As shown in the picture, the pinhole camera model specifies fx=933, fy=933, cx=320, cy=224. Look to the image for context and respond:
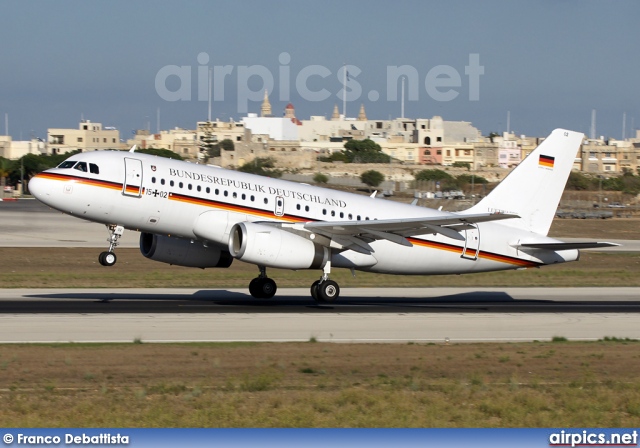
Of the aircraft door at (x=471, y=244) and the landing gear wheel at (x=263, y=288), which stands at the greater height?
the aircraft door at (x=471, y=244)

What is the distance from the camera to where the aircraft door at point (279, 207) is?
31.7m

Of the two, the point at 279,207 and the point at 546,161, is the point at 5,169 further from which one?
the point at 546,161

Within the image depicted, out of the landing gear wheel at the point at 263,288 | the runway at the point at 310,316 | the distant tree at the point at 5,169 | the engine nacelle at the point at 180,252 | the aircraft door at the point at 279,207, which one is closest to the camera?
the runway at the point at 310,316

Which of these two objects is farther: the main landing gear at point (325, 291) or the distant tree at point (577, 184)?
the distant tree at point (577, 184)

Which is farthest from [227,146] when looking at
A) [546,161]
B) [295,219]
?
[295,219]

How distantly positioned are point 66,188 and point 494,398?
58.0 ft

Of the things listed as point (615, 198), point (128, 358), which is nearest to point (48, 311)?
point (128, 358)

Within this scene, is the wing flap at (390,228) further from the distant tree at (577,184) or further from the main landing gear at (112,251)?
the distant tree at (577,184)

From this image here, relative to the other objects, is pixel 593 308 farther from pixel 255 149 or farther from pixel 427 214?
pixel 255 149

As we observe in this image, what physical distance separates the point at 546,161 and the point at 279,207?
11.0 meters

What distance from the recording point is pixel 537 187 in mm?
35531

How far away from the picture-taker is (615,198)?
472 feet

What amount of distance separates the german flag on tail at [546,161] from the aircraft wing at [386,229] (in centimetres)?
535

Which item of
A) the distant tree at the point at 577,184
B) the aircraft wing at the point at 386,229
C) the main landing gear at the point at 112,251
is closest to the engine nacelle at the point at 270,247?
the aircraft wing at the point at 386,229
